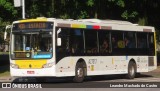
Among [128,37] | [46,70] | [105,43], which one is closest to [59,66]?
[46,70]

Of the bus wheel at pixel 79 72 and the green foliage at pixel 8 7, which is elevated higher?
the green foliage at pixel 8 7

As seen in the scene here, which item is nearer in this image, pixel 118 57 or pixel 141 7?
pixel 118 57

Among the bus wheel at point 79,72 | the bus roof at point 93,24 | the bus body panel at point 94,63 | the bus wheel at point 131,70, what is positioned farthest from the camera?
the bus wheel at point 131,70

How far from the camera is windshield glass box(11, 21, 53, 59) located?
77.0ft

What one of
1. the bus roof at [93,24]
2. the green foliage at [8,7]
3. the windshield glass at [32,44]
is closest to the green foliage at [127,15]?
the bus roof at [93,24]

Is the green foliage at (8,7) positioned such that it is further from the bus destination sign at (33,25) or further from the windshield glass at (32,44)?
the windshield glass at (32,44)

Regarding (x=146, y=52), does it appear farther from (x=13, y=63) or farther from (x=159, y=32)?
(x=159, y=32)

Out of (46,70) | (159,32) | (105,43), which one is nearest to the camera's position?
(46,70)

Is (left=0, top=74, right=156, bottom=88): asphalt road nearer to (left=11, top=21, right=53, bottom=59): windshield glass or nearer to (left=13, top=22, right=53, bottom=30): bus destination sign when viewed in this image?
(left=11, top=21, right=53, bottom=59): windshield glass

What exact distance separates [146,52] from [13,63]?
366 inches

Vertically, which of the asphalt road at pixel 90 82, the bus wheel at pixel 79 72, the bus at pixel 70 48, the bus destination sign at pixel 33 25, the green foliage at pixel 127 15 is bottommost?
the asphalt road at pixel 90 82

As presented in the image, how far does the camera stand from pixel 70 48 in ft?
80.0

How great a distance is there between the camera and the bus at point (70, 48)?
23.5 m

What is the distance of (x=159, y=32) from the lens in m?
42.4
